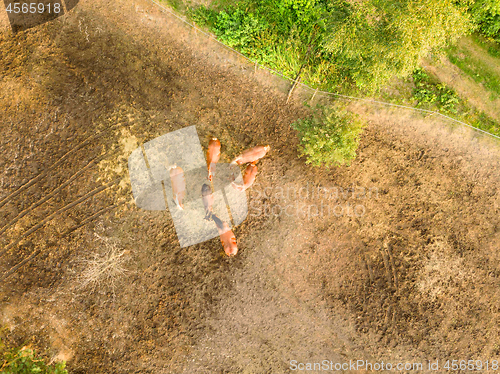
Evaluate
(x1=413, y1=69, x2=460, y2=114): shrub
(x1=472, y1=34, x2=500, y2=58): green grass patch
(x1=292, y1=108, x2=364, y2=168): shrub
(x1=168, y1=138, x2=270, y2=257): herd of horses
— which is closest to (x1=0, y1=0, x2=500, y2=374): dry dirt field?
(x1=168, y1=138, x2=270, y2=257): herd of horses

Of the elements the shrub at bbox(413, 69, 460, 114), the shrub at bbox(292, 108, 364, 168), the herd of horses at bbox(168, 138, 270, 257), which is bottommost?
the herd of horses at bbox(168, 138, 270, 257)

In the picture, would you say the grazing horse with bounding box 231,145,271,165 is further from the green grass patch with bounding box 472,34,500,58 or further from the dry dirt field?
the green grass patch with bounding box 472,34,500,58

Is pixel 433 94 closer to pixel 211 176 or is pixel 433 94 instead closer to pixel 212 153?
pixel 212 153

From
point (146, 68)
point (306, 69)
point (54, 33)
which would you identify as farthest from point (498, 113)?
point (54, 33)

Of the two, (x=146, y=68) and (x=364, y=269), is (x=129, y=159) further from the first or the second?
(x=364, y=269)

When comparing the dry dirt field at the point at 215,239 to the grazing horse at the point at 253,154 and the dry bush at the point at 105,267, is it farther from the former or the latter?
the grazing horse at the point at 253,154

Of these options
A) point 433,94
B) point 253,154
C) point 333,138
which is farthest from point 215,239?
point 433,94

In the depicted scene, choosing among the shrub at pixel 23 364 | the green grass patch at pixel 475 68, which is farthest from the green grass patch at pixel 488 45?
the shrub at pixel 23 364

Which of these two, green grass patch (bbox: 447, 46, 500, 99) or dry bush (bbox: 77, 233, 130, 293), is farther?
green grass patch (bbox: 447, 46, 500, 99)
